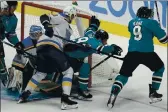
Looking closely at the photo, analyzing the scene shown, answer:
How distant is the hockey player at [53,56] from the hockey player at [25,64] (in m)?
0.14

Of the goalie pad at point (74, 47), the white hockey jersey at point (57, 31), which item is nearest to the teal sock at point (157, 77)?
the goalie pad at point (74, 47)

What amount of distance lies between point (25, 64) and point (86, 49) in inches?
23.0

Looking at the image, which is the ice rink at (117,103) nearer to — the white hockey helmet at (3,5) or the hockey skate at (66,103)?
the hockey skate at (66,103)

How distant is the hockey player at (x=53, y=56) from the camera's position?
395 centimetres

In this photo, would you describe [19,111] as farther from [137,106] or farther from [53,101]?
[137,106]

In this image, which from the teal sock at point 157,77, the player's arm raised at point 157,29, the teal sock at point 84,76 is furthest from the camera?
the teal sock at point 84,76

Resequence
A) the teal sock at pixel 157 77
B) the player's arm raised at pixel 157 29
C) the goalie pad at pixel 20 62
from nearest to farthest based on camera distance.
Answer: the player's arm raised at pixel 157 29 < the teal sock at pixel 157 77 < the goalie pad at pixel 20 62

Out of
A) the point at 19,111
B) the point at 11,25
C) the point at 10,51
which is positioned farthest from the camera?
the point at 10,51

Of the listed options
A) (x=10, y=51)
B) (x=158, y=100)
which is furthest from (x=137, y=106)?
(x=10, y=51)

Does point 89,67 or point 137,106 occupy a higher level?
point 89,67

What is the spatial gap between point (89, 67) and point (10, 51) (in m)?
1.63

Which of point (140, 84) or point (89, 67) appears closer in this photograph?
point (89, 67)

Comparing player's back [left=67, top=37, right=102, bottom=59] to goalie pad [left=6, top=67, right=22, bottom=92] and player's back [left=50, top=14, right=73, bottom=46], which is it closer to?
player's back [left=50, top=14, right=73, bottom=46]

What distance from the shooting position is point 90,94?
13.9 ft
